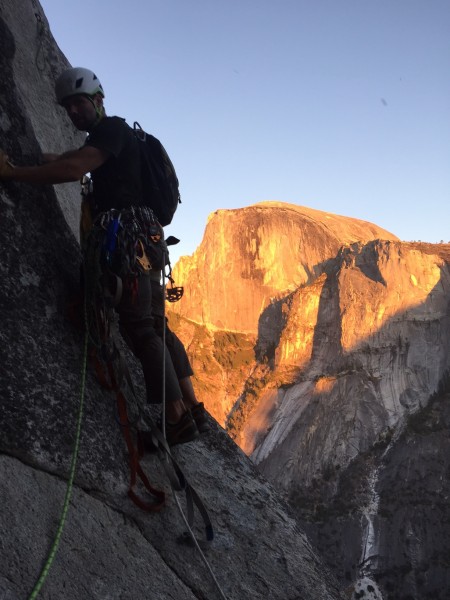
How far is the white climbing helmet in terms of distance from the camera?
3939 millimetres

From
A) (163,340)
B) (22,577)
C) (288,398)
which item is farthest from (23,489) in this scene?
(288,398)

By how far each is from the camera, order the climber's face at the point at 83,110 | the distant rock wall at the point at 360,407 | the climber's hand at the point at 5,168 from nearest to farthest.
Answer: the climber's hand at the point at 5,168 → the climber's face at the point at 83,110 → the distant rock wall at the point at 360,407

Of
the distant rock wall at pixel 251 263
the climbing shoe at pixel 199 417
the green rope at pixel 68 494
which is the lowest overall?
the green rope at pixel 68 494

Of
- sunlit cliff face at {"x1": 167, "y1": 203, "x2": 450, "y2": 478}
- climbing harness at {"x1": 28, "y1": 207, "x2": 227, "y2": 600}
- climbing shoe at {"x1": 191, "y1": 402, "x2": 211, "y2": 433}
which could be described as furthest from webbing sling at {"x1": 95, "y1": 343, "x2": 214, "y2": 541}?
sunlit cliff face at {"x1": 167, "y1": 203, "x2": 450, "y2": 478}

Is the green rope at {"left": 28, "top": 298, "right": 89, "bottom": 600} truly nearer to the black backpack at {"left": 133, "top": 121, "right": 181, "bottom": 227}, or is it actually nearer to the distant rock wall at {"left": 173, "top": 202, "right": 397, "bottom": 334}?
the black backpack at {"left": 133, "top": 121, "right": 181, "bottom": 227}

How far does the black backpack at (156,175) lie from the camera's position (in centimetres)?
416

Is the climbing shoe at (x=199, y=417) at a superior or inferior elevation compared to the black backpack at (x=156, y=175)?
inferior

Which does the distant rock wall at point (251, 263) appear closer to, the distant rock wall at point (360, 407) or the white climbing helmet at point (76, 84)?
the distant rock wall at point (360, 407)

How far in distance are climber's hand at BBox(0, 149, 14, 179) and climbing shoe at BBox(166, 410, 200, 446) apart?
1710 millimetres

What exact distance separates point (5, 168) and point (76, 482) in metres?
1.81

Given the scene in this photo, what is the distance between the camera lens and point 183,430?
12.7 feet

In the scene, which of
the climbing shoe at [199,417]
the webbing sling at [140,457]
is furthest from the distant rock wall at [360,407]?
the webbing sling at [140,457]

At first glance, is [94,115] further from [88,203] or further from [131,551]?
[131,551]

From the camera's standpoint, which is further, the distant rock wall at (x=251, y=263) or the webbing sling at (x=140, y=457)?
the distant rock wall at (x=251, y=263)
